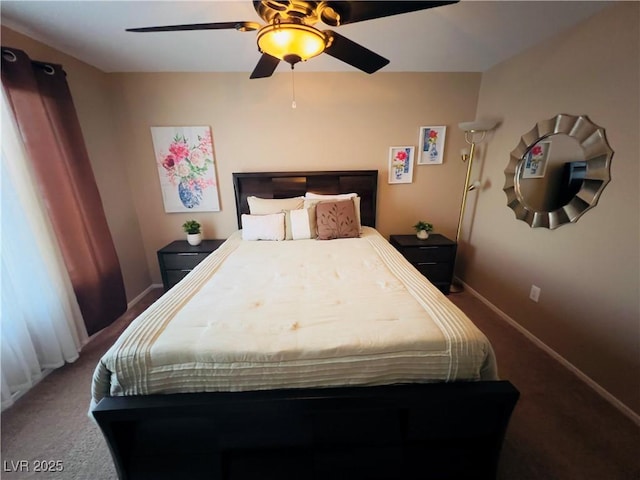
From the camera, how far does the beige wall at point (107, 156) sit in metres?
2.17

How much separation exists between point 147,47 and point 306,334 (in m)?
2.53

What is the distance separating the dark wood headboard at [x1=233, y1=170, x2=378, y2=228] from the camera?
2820 mm

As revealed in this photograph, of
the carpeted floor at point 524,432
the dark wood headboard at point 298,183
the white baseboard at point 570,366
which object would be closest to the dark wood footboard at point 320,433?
the carpeted floor at point 524,432

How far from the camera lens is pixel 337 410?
1012 mm

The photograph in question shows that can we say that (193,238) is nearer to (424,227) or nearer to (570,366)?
(424,227)

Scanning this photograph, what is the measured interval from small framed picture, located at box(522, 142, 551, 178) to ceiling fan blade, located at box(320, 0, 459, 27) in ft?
5.41

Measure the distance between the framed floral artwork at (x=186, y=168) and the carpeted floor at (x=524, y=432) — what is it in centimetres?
171

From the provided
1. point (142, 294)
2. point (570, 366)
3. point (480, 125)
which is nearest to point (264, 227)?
point (142, 294)

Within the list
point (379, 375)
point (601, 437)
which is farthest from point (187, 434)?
point (601, 437)

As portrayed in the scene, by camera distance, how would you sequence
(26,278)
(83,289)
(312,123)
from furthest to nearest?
1. (312,123)
2. (83,289)
3. (26,278)

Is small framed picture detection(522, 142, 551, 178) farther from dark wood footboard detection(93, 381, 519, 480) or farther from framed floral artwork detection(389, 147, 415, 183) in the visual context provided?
dark wood footboard detection(93, 381, 519, 480)

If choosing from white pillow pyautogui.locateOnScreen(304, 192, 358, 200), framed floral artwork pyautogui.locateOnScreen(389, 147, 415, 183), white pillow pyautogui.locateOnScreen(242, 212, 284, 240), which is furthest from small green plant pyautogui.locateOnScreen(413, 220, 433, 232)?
white pillow pyautogui.locateOnScreen(242, 212, 284, 240)

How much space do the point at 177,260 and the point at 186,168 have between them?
39.3 inches

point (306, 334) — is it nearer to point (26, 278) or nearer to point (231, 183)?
point (26, 278)
